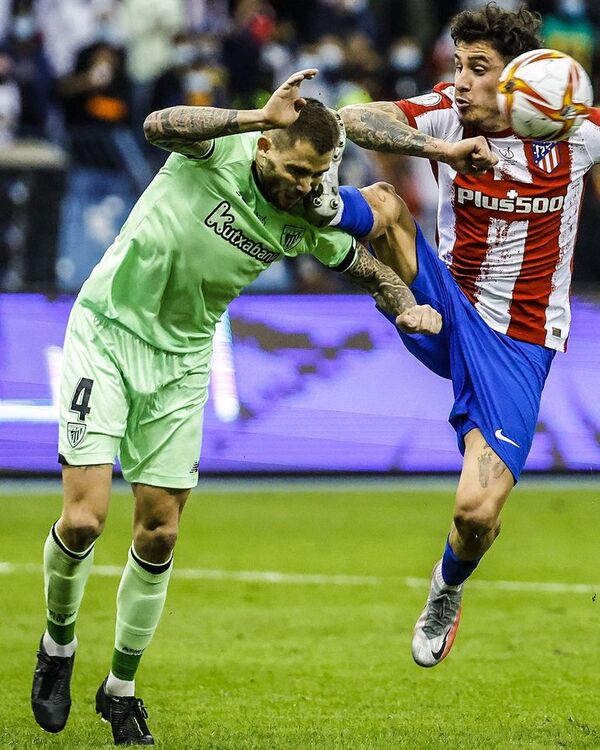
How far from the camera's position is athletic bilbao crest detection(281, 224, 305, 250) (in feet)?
20.6

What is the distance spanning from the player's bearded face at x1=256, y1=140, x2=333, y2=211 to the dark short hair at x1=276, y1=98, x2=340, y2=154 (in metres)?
0.02

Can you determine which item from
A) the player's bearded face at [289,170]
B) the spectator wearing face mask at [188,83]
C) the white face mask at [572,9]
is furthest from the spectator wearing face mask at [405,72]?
the player's bearded face at [289,170]

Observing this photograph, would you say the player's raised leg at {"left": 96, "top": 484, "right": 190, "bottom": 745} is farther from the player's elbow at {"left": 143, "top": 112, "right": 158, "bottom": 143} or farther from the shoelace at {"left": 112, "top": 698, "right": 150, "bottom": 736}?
the player's elbow at {"left": 143, "top": 112, "right": 158, "bottom": 143}

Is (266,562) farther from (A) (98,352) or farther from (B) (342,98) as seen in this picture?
(B) (342,98)

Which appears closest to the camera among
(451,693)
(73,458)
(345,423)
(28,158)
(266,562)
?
(73,458)

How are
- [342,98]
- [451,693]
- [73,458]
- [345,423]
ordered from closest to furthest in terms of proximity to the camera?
[73,458] < [451,693] < [345,423] < [342,98]

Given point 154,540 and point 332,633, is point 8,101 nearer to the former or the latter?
point 332,633

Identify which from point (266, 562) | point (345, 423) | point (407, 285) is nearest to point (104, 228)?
point (345, 423)

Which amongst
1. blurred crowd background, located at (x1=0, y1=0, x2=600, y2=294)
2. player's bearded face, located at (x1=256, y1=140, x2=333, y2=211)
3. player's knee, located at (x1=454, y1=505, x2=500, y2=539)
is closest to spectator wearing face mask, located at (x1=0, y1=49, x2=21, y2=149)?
blurred crowd background, located at (x1=0, y1=0, x2=600, y2=294)

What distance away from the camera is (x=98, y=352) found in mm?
6230

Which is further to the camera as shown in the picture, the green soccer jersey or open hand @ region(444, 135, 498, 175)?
the green soccer jersey

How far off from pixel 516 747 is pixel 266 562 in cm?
425

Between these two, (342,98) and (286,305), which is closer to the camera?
(286,305)

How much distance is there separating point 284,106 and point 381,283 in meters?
1.28
